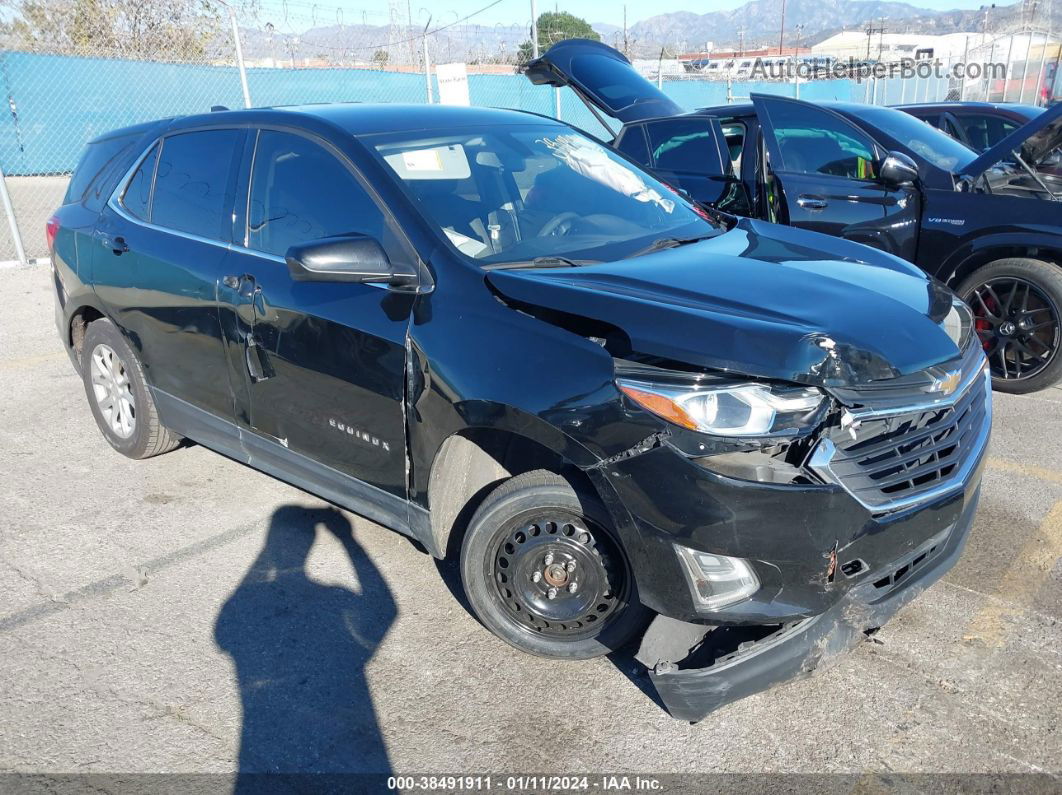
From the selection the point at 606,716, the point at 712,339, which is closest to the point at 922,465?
the point at 712,339

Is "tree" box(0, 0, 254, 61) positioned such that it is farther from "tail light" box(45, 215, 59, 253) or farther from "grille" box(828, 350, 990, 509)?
"grille" box(828, 350, 990, 509)

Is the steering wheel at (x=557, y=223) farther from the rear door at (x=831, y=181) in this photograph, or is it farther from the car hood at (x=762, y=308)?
the rear door at (x=831, y=181)

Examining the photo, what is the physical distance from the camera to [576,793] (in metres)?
2.44

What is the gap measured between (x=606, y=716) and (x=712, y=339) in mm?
1260

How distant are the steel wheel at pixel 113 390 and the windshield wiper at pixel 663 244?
2922mm

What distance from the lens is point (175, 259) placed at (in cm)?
393

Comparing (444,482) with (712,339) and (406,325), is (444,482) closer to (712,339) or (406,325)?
(406,325)

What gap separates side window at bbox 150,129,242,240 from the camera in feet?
12.4

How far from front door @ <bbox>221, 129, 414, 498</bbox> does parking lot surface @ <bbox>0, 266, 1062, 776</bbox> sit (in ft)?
1.86

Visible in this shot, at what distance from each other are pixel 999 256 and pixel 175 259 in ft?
15.5

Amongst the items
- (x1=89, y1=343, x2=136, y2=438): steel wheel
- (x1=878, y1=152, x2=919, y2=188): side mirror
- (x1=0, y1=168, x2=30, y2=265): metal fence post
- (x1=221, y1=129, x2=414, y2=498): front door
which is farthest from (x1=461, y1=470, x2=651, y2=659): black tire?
(x1=0, y1=168, x2=30, y2=265): metal fence post

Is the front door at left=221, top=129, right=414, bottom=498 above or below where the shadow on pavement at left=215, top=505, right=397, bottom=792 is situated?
above

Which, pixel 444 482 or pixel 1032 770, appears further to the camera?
pixel 444 482

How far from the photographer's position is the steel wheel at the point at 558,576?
2.71m
